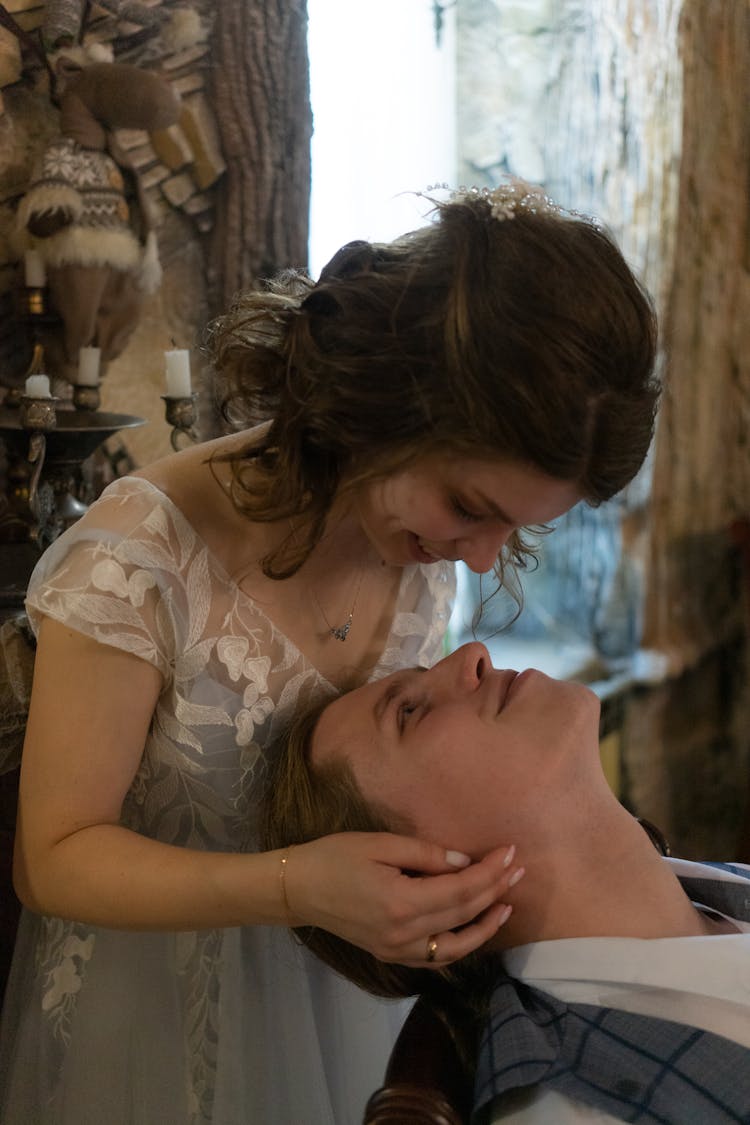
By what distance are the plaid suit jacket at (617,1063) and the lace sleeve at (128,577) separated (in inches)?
21.4

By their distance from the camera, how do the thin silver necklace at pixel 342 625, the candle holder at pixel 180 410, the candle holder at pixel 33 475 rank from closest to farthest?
the thin silver necklace at pixel 342 625
the candle holder at pixel 33 475
the candle holder at pixel 180 410

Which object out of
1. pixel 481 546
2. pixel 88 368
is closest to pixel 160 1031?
pixel 481 546

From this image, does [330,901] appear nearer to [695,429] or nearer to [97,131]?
[97,131]

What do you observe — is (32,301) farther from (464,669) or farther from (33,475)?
(464,669)

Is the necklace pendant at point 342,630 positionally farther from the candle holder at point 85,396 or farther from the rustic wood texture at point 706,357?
the rustic wood texture at point 706,357

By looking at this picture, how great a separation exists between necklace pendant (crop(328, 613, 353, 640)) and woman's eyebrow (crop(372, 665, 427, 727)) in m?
0.13

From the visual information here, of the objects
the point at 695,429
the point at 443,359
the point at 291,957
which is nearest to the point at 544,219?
the point at 443,359

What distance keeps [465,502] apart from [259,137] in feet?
4.30

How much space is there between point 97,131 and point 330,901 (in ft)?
4.44

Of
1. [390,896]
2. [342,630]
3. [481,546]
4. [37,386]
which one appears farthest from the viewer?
[37,386]

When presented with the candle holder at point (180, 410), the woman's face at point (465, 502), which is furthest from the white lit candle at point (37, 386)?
the woman's face at point (465, 502)

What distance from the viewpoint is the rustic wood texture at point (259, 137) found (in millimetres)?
2195

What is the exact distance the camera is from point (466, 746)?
1.32 metres

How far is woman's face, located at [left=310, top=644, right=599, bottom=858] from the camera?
1298mm
